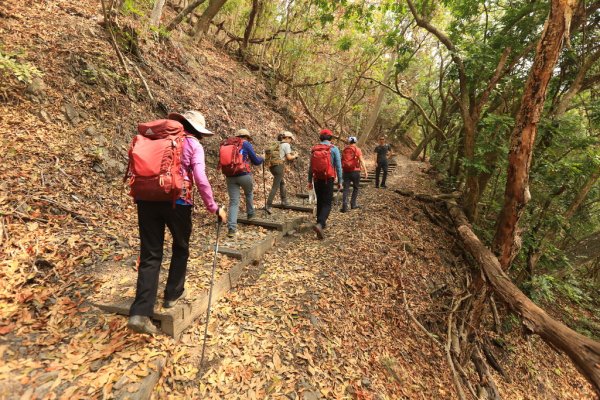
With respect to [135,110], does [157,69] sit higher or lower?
higher

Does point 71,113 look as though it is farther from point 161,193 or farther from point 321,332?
point 321,332

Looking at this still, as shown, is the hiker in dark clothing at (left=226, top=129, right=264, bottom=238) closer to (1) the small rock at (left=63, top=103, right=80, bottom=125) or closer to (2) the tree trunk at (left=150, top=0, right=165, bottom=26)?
(1) the small rock at (left=63, top=103, right=80, bottom=125)

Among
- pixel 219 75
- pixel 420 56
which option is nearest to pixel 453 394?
pixel 219 75

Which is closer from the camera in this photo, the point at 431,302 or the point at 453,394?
the point at 453,394

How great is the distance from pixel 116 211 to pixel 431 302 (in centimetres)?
651

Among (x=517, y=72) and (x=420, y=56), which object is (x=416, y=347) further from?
(x=420, y=56)

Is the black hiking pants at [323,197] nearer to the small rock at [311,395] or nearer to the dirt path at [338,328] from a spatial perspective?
the dirt path at [338,328]

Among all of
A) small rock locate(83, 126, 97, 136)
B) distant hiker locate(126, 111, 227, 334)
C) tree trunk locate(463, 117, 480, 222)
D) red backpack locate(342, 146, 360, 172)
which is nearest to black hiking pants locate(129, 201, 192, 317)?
distant hiker locate(126, 111, 227, 334)

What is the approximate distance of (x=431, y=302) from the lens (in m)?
6.32

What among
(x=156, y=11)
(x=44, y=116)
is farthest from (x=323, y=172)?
(x=156, y=11)

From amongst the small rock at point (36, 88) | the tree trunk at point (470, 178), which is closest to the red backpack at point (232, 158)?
the small rock at point (36, 88)

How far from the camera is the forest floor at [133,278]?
3.04 meters

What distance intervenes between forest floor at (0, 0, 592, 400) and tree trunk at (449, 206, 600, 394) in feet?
4.50

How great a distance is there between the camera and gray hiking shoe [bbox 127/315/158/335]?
3.08 metres
